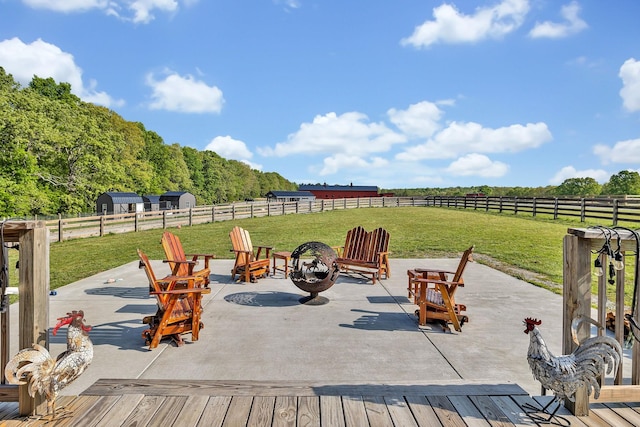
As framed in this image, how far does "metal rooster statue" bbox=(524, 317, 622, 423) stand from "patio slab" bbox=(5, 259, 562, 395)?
71cm

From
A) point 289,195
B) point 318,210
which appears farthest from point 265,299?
point 289,195

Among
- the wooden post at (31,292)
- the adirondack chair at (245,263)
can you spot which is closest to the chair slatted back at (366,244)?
the adirondack chair at (245,263)

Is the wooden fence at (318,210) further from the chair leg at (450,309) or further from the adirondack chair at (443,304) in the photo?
the chair leg at (450,309)

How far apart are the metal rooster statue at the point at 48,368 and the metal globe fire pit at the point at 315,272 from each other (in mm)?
3227

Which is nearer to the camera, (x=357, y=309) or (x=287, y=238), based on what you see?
(x=357, y=309)

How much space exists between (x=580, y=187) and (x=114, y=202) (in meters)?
67.0

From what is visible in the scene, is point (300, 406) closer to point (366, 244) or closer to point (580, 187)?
point (366, 244)

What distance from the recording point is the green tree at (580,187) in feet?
198

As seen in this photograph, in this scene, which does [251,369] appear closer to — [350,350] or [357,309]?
[350,350]

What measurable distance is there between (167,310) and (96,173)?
1165 inches

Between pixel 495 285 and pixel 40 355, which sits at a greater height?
pixel 40 355

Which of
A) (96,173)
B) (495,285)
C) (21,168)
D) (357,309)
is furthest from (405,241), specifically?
(96,173)

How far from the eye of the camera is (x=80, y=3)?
22203 millimetres

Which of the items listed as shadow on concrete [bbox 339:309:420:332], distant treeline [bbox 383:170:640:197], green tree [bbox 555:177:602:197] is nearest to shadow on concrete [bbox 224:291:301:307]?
shadow on concrete [bbox 339:309:420:332]
